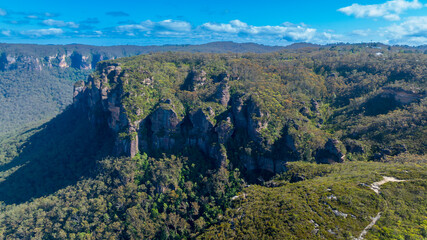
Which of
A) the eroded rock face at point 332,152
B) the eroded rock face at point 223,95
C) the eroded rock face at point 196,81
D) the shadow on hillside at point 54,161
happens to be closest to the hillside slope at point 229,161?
the eroded rock face at point 332,152

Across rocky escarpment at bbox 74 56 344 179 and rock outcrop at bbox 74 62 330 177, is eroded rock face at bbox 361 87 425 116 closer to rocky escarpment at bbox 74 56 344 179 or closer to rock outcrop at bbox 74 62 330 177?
rocky escarpment at bbox 74 56 344 179

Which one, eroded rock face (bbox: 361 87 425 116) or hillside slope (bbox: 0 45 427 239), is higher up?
eroded rock face (bbox: 361 87 425 116)

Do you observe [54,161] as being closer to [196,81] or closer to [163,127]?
[163,127]

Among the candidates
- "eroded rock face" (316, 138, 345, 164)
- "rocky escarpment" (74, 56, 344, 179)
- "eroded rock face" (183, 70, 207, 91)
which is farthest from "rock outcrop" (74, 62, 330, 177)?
"eroded rock face" (183, 70, 207, 91)

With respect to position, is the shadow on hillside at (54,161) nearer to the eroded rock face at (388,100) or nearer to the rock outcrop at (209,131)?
the rock outcrop at (209,131)

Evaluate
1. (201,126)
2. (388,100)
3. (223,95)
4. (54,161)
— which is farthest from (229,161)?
(54,161)

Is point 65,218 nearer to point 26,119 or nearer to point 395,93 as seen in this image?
point 395,93
